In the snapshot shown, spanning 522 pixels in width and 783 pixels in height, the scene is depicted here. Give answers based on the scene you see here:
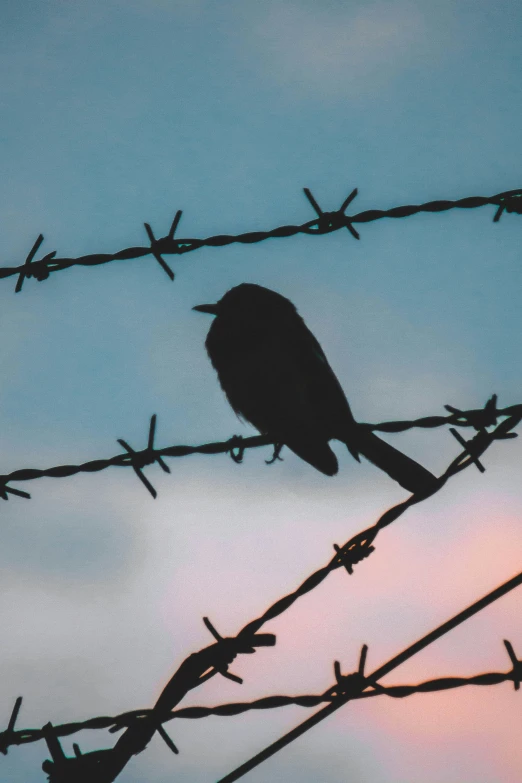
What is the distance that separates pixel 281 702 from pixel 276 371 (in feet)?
10.5

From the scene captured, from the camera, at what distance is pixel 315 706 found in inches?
93.5

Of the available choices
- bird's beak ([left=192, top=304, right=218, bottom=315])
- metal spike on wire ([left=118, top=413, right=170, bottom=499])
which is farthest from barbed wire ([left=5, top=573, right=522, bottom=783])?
bird's beak ([left=192, top=304, right=218, bottom=315])

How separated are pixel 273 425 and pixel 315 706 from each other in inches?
128

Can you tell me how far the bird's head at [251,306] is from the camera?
5.70 meters

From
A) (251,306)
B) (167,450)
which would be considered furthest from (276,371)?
(167,450)

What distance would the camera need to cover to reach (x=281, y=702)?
7.85ft

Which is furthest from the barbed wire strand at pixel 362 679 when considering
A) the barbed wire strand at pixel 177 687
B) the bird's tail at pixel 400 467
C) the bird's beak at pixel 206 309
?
the bird's beak at pixel 206 309

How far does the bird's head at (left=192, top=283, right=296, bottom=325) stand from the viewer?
5703 millimetres

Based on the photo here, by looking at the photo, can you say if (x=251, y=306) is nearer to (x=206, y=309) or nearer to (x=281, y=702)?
(x=206, y=309)

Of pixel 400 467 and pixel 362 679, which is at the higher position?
pixel 400 467

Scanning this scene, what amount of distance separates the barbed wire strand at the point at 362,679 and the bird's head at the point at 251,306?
3.42m

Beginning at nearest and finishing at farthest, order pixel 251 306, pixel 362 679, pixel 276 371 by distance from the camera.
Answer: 1. pixel 362 679
2. pixel 276 371
3. pixel 251 306

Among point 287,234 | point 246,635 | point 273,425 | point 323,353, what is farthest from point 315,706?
point 323,353

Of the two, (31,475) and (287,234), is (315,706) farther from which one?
(287,234)
